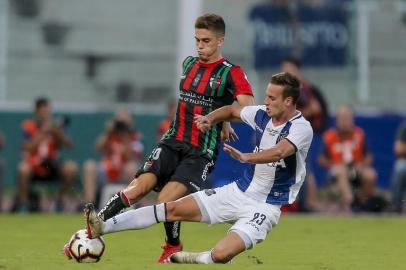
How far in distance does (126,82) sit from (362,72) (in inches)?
169

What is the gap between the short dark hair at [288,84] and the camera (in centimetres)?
924

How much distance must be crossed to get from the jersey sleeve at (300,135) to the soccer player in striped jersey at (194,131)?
0.77 meters

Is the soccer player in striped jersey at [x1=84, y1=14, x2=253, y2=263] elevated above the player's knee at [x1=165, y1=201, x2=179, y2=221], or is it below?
above

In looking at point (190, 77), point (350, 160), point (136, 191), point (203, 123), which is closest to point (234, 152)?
point (203, 123)

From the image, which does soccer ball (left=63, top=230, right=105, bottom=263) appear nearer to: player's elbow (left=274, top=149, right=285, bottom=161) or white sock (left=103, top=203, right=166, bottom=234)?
white sock (left=103, top=203, right=166, bottom=234)

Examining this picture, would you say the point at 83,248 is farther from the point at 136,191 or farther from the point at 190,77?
the point at 190,77

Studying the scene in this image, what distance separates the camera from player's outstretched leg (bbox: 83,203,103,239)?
29.6 ft

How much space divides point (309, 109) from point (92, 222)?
763cm

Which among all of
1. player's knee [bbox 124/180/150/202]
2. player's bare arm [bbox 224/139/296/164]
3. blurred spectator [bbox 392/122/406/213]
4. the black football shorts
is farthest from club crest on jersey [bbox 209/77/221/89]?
blurred spectator [bbox 392/122/406/213]

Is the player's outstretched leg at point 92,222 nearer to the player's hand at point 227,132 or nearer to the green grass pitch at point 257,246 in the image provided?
the green grass pitch at point 257,246

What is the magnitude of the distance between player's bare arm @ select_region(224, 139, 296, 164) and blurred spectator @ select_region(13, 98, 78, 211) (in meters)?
8.53

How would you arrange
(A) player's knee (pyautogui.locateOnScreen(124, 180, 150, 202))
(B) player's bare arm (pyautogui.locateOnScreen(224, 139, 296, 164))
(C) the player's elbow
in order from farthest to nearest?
(A) player's knee (pyautogui.locateOnScreen(124, 180, 150, 202)) → (C) the player's elbow → (B) player's bare arm (pyautogui.locateOnScreen(224, 139, 296, 164))

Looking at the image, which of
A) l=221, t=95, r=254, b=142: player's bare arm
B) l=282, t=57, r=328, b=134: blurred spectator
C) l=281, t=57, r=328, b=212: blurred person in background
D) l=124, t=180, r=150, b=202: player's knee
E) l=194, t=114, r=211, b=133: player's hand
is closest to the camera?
l=194, t=114, r=211, b=133: player's hand

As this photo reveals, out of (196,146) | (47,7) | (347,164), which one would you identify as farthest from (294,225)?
(47,7)
